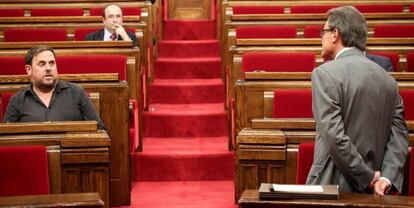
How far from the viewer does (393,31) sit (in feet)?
9.07

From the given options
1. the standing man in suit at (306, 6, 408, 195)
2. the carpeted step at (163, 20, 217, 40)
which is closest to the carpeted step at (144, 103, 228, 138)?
the carpeted step at (163, 20, 217, 40)

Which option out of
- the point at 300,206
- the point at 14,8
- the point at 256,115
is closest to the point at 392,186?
the point at 300,206

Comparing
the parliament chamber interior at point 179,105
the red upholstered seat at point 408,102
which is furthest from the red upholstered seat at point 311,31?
the red upholstered seat at point 408,102

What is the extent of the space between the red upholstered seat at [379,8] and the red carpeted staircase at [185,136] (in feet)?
2.13

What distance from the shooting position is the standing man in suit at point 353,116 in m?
1.19

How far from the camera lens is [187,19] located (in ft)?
12.6

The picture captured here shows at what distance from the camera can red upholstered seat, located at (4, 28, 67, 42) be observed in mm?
2775

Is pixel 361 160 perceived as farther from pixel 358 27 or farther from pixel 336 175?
pixel 358 27

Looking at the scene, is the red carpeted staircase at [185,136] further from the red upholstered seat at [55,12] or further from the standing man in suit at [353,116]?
the standing man in suit at [353,116]

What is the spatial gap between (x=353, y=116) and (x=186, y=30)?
2434mm

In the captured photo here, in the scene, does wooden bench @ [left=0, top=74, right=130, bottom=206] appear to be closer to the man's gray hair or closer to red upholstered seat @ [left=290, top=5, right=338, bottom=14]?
the man's gray hair

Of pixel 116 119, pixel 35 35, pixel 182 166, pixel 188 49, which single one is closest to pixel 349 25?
pixel 116 119

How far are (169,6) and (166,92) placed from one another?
45.1 inches

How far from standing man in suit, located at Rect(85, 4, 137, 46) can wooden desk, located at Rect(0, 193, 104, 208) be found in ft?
5.08
